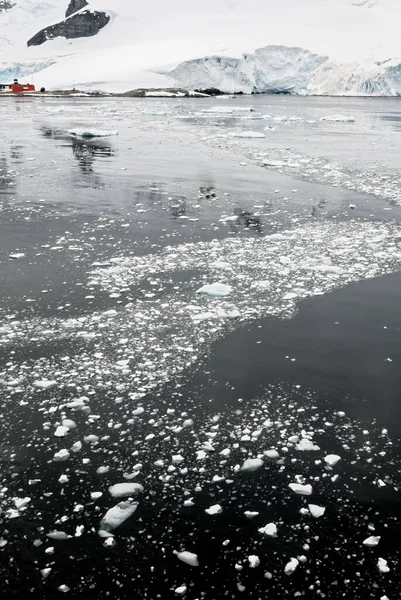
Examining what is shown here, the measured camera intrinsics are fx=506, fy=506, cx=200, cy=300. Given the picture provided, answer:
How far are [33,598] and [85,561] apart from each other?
304mm

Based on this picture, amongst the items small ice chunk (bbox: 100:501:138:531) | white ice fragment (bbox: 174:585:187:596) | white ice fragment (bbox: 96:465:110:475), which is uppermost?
white ice fragment (bbox: 96:465:110:475)

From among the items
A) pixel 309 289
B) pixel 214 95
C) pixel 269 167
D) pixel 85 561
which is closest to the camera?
pixel 85 561

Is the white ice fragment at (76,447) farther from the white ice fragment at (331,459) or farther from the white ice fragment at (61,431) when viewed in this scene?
the white ice fragment at (331,459)

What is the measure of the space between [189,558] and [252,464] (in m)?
0.85

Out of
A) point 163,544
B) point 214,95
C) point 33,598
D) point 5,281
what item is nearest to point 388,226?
point 5,281

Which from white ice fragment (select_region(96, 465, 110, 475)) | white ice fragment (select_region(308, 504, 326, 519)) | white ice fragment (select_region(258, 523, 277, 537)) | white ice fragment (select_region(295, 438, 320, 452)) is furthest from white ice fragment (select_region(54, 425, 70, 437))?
white ice fragment (select_region(308, 504, 326, 519))

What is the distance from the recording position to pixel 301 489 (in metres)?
3.24

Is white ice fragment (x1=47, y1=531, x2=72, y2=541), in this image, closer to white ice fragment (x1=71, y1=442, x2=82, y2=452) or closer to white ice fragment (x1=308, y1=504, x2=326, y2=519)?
white ice fragment (x1=71, y1=442, x2=82, y2=452)

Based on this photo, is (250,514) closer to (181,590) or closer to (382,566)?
(181,590)

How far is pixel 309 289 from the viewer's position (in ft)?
20.6

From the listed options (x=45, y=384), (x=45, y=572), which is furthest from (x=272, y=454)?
(x=45, y=384)

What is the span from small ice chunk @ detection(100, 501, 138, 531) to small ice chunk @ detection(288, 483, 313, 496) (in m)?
1.00

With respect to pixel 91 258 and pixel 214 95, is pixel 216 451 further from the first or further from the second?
pixel 214 95

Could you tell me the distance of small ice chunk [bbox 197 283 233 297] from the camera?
606cm
